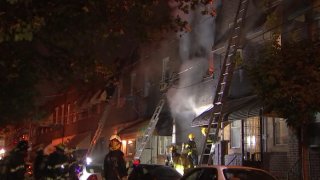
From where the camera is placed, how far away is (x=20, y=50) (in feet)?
24.8

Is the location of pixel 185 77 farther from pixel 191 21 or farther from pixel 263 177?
pixel 263 177

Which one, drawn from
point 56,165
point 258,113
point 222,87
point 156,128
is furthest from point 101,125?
point 56,165

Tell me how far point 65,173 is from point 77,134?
86.6ft

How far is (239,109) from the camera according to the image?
14.1m

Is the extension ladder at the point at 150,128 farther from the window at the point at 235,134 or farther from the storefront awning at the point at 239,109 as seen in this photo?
the storefront awning at the point at 239,109

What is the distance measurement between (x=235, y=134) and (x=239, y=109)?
318cm

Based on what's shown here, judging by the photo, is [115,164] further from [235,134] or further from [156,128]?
[156,128]

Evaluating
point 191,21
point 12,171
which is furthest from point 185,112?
point 12,171

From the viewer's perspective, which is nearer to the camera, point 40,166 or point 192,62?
point 40,166

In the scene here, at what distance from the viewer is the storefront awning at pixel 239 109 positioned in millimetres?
13317

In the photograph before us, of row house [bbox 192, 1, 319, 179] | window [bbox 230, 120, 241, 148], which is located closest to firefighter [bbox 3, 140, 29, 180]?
row house [bbox 192, 1, 319, 179]

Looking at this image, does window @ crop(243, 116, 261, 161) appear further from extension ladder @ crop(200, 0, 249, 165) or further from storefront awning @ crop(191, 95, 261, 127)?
extension ladder @ crop(200, 0, 249, 165)

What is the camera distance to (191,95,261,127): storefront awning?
13317 mm

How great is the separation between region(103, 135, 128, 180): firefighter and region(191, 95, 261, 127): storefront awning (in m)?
4.19
